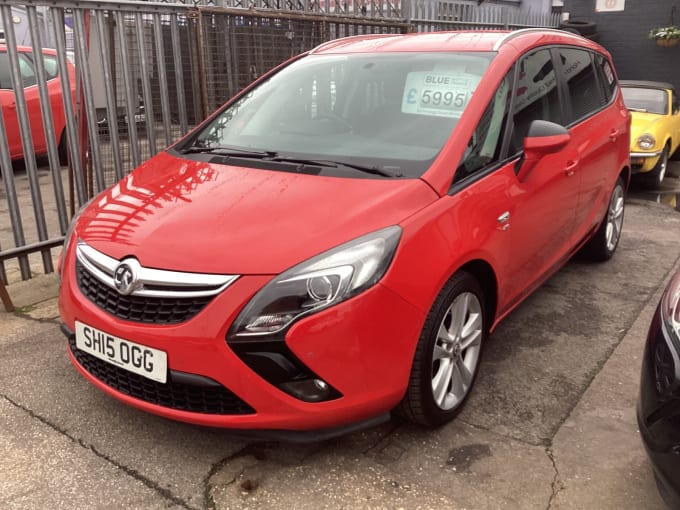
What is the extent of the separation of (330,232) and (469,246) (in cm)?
63

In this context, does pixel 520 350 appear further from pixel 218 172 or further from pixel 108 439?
pixel 108 439

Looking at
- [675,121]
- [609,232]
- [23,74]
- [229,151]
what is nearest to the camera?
[229,151]

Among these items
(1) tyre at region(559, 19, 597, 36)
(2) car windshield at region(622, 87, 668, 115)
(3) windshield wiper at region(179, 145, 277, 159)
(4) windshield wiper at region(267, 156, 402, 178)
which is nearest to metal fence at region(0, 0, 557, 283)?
(3) windshield wiper at region(179, 145, 277, 159)

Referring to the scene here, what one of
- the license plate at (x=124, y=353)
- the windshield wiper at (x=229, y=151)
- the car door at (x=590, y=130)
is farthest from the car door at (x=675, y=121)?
the license plate at (x=124, y=353)

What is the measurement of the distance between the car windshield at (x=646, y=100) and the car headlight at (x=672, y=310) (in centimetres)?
671

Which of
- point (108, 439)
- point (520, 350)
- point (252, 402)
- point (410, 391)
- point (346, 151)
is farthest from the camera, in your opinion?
point (520, 350)

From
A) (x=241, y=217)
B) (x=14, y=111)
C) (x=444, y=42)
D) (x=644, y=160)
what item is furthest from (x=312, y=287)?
(x=14, y=111)

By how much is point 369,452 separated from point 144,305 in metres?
1.05

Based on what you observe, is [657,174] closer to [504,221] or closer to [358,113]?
[504,221]

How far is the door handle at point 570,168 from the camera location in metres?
3.54

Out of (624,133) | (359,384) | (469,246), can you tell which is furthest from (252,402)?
(624,133)

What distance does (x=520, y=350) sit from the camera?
3432 millimetres

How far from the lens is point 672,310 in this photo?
2.11 m

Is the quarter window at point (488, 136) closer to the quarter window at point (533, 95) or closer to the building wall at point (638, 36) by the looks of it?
the quarter window at point (533, 95)
